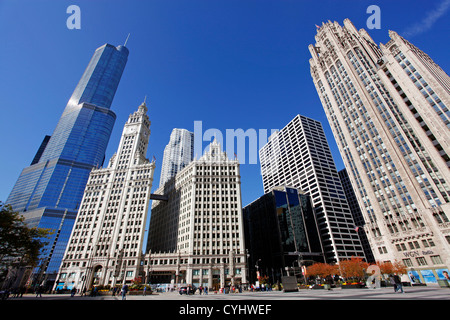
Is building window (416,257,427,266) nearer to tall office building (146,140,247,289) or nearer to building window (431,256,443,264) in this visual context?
building window (431,256,443,264)

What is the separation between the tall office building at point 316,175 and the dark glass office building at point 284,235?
244 inches

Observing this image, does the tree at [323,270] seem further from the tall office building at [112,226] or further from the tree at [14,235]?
the tree at [14,235]

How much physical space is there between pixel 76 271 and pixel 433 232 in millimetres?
112136

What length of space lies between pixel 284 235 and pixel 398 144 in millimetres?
66606

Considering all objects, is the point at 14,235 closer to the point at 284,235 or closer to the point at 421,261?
the point at 421,261

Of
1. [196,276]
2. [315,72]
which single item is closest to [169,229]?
[196,276]

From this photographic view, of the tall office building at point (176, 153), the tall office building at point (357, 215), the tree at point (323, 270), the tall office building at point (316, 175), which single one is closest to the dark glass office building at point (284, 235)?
the tall office building at point (316, 175)

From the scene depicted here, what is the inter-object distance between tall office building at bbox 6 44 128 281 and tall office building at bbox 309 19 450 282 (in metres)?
147

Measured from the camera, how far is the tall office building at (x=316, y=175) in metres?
109

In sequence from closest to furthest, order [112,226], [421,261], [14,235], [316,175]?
1. [14,235]
2. [421,261]
3. [112,226]
4. [316,175]

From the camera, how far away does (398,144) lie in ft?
219

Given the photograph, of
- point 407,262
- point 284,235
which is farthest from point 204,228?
point 407,262

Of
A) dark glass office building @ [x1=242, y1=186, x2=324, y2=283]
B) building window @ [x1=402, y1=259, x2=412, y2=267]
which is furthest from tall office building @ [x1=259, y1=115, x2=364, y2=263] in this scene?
building window @ [x1=402, y1=259, x2=412, y2=267]
